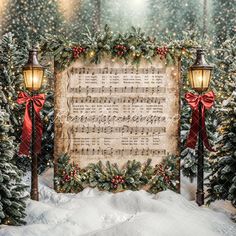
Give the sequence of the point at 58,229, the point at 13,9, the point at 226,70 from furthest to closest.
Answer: the point at 13,9, the point at 226,70, the point at 58,229

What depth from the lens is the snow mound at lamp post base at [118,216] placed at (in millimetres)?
7953

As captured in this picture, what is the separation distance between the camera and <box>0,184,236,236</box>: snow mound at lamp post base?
795cm

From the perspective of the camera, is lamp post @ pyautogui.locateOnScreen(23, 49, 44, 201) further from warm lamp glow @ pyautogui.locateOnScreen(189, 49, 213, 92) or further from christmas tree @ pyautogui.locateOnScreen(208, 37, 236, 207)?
christmas tree @ pyautogui.locateOnScreen(208, 37, 236, 207)

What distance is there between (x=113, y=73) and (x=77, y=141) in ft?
5.41

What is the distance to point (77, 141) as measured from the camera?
10508 millimetres

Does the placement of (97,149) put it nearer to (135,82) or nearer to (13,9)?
(135,82)

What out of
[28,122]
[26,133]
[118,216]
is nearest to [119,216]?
[118,216]

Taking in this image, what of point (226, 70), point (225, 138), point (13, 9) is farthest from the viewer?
point (13, 9)

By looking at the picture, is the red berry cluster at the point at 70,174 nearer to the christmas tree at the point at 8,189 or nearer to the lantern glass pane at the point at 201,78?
the christmas tree at the point at 8,189

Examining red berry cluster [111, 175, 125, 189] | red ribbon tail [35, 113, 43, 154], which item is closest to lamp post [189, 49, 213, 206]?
red berry cluster [111, 175, 125, 189]

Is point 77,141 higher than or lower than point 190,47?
lower

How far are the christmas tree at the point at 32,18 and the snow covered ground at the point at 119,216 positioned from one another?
9.28m

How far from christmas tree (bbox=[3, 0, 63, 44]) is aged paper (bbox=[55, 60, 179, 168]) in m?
8.37

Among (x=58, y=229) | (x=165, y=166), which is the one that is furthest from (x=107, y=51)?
(x=58, y=229)
